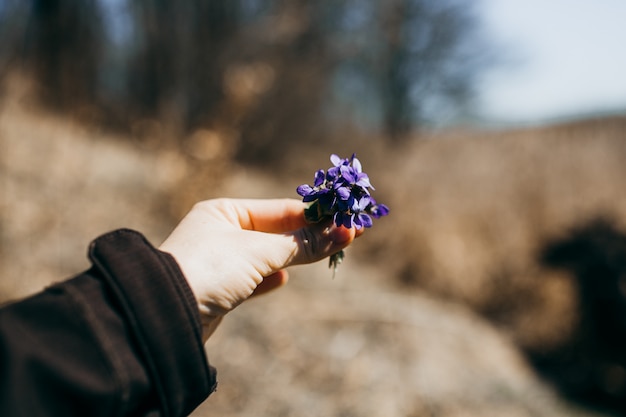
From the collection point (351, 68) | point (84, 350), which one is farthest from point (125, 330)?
point (351, 68)

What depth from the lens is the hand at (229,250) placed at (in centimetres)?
132

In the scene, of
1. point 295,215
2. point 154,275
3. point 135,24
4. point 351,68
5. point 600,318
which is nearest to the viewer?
point 154,275

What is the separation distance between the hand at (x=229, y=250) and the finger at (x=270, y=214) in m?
0.02

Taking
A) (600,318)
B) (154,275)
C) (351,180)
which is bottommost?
(600,318)

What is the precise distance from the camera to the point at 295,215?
5.49ft

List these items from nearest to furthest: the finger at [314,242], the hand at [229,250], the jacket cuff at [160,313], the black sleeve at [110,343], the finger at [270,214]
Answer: the black sleeve at [110,343]
the jacket cuff at [160,313]
the hand at [229,250]
the finger at [314,242]
the finger at [270,214]

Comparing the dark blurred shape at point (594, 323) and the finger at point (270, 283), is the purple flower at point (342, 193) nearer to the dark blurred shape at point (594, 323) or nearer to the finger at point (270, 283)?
the finger at point (270, 283)

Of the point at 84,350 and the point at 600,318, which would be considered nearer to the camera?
the point at 84,350

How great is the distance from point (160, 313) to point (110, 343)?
120 mm

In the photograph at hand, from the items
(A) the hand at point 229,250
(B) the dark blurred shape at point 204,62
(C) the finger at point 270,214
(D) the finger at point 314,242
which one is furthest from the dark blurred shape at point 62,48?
(D) the finger at point 314,242

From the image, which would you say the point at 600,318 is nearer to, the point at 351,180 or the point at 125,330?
the point at 351,180

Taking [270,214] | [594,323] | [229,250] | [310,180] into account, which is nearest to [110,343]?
[229,250]

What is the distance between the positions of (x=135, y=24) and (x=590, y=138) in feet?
34.5

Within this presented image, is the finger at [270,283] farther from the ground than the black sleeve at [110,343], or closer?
closer
